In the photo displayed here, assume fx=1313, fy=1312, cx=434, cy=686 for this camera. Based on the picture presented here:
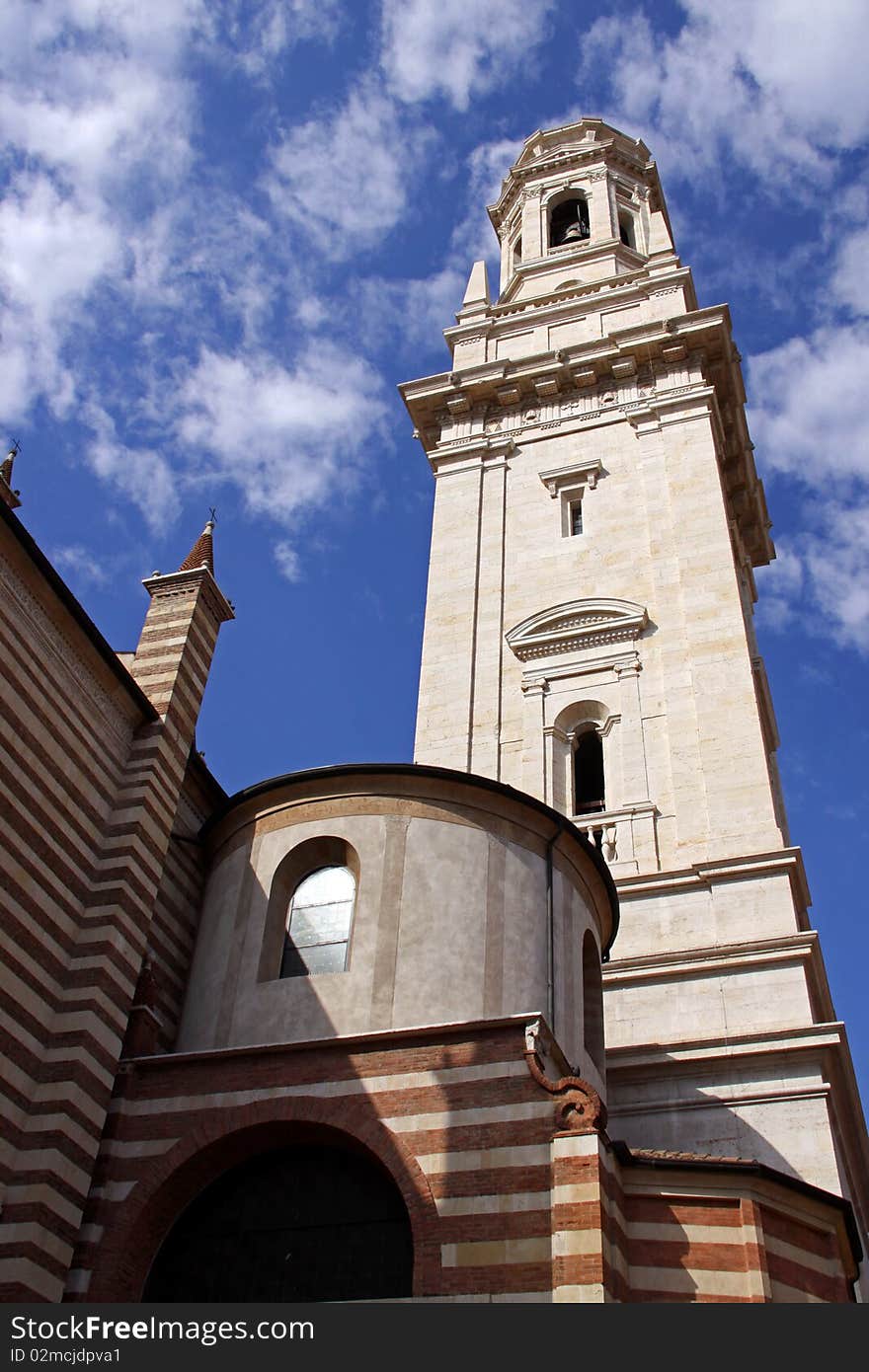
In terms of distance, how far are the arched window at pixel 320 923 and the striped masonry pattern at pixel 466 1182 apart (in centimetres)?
178

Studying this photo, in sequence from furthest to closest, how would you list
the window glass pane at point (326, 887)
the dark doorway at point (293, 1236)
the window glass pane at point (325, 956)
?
the window glass pane at point (326, 887), the window glass pane at point (325, 956), the dark doorway at point (293, 1236)

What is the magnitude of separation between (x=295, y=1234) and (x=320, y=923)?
12.4 feet

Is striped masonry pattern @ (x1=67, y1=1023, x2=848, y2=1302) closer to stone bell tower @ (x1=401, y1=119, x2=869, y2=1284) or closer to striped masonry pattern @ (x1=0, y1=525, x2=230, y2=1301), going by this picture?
striped masonry pattern @ (x1=0, y1=525, x2=230, y2=1301)

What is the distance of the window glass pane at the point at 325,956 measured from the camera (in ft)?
50.8

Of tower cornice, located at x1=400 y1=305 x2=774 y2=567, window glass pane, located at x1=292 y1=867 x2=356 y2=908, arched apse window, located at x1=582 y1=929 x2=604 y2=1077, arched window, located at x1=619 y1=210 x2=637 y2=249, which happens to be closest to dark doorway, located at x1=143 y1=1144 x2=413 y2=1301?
window glass pane, located at x1=292 y1=867 x2=356 y2=908

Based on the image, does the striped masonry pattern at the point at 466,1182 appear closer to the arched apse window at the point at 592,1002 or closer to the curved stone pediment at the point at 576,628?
the arched apse window at the point at 592,1002

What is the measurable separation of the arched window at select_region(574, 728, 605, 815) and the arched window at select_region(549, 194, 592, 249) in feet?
67.2

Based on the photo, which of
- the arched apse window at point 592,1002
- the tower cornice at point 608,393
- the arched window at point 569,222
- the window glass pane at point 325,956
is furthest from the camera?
the arched window at point 569,222

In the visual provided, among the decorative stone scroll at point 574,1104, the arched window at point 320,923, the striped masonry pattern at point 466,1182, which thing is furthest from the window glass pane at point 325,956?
the decorative stone scroll at point 574,1104

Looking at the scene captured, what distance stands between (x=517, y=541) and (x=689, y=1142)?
15108 mm

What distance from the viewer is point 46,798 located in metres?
15.0

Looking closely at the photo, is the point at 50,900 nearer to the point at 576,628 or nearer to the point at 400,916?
the point at 400,916

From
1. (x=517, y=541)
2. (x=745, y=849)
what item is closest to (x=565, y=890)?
(x=745, y=849)

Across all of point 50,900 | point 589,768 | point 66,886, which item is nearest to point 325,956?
point 66,886
